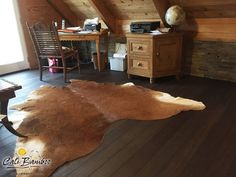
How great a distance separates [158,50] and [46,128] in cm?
197

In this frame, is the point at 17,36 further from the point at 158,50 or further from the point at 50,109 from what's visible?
the point at 158,50

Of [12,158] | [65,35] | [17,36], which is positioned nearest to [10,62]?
[17,36]

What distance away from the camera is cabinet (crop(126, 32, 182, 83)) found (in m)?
3.35

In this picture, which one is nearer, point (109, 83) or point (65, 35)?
point (109, 83)

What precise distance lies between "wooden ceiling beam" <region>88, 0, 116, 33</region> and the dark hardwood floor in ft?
7.35

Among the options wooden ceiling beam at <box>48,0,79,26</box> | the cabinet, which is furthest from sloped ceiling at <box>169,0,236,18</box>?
wooden ceiling beam at <box>48,0,79,26</box>

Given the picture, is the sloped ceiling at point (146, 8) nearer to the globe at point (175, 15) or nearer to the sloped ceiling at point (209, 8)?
the sloped ceiling at point (209, 8)

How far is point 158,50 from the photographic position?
11.1ft

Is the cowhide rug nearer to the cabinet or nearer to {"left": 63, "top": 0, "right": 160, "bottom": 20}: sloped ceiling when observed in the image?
the cabinet

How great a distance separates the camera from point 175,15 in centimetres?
326

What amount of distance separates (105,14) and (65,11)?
1.06 metres

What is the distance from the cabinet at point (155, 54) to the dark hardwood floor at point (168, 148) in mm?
814
